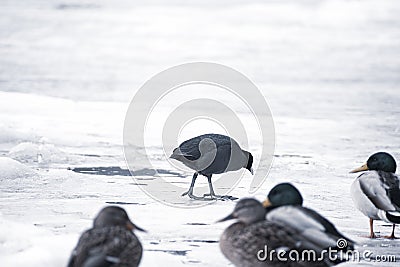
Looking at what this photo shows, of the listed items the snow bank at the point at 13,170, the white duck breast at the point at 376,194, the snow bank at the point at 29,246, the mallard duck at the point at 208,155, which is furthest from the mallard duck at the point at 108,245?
→ the snow bank at the point at 13,170

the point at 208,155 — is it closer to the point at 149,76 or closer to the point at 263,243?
the point at 263,243

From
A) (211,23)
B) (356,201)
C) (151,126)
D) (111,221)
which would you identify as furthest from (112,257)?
(211,23)

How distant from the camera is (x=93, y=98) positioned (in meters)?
10.9

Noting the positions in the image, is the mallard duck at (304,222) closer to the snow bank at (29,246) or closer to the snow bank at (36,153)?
the snow bank at (29,246)

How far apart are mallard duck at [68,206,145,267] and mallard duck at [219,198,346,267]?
45 centimetres

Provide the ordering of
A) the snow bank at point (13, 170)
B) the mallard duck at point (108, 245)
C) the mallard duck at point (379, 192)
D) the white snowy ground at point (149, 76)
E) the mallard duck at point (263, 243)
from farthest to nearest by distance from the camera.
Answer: the snow bank at point (13, 170) → the white snowy ground at point (149, 76) → the mallard duck at point (379, 192) → the mallard duck at point (263, 243) → the mallard duck at point (108, 245)

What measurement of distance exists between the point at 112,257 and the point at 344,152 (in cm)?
499

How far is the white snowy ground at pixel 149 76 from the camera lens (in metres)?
4.99

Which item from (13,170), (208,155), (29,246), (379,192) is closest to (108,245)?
(29,246)

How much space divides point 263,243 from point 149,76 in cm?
902

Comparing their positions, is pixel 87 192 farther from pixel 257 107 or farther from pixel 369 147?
pixel 257 107

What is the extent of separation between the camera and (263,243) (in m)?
3.33

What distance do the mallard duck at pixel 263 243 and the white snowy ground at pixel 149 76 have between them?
693 millimetres

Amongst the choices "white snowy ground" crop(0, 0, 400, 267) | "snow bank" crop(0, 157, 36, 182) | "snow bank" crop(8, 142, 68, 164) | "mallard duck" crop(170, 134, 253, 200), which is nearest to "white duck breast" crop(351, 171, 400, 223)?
"white snowy ground" crop(0, 0, 400, 267)
